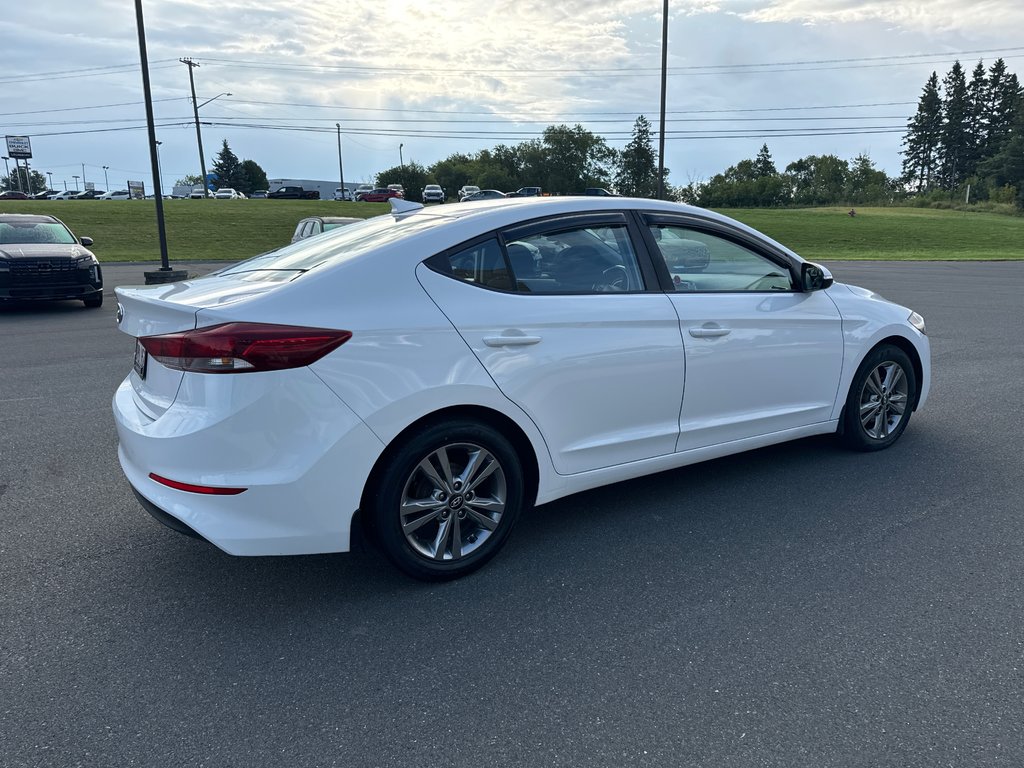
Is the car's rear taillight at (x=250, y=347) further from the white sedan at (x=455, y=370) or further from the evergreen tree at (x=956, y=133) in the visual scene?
the evergreen tree at (x=956, y=133)

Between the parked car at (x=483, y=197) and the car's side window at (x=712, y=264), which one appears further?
the parked car at (x=483, y=197)

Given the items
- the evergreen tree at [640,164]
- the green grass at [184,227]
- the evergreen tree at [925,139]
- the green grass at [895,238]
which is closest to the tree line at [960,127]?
the evergreen tree at [925,139]

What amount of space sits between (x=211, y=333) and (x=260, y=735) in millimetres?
1424

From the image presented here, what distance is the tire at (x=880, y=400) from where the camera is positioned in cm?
497

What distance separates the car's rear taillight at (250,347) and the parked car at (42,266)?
11422 mm

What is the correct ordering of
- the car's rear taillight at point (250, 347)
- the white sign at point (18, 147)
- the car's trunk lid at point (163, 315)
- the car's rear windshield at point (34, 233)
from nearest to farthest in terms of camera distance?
the car's rear taillight at point (250, 347), the car's trunk lid at point (163, 315), the car's rear windshield at point (34, 233), the white sign at point (18, 147)

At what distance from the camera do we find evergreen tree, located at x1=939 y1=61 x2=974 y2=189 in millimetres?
105375

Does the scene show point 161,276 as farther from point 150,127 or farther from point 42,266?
point 42,266

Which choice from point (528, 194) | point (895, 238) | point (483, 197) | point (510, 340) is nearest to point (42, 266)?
point (483, 197)

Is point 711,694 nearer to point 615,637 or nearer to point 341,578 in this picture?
point 615,637

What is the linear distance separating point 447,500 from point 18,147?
9520cm

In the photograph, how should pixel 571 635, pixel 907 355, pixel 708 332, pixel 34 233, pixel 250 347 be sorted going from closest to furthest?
pixel 250 347 < pixel 571 635 < pixel 708 332 < pixel 907 355 < pixel 34 233

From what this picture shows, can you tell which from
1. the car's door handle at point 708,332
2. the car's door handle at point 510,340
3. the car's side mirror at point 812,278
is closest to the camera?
the car's door handle at point 510,340

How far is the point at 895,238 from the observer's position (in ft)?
134
